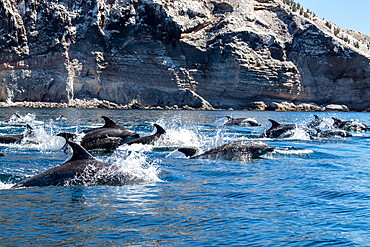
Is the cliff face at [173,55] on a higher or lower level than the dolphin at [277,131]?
A: higher

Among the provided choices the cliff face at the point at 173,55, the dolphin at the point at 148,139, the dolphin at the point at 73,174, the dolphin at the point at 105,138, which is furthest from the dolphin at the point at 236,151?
the cliff face at the point at 173,55

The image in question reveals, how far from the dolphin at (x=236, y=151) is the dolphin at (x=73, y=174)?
190 inches

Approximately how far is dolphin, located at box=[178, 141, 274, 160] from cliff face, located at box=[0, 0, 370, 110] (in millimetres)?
57314

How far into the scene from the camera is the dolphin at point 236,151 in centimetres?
1321

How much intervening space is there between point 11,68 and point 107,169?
62784mm

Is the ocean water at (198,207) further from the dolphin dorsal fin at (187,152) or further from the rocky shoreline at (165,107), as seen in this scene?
the rocky shoreline at (165,107)

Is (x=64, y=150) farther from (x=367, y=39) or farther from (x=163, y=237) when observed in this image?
(x=367, y=39)

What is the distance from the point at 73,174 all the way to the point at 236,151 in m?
5.82

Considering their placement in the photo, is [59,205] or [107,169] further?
[107,169]

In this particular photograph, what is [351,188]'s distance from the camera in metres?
8.98

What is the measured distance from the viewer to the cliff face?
67.4 m

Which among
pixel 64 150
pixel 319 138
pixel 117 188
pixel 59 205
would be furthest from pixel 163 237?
pixel 319 138

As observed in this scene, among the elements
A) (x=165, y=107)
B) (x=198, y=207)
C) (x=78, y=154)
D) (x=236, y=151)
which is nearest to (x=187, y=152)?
(x=236, y=151)

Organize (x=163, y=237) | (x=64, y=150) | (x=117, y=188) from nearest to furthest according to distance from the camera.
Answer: (x=163, y=237)
(x=117, y=188)
(x=64, y=150)
